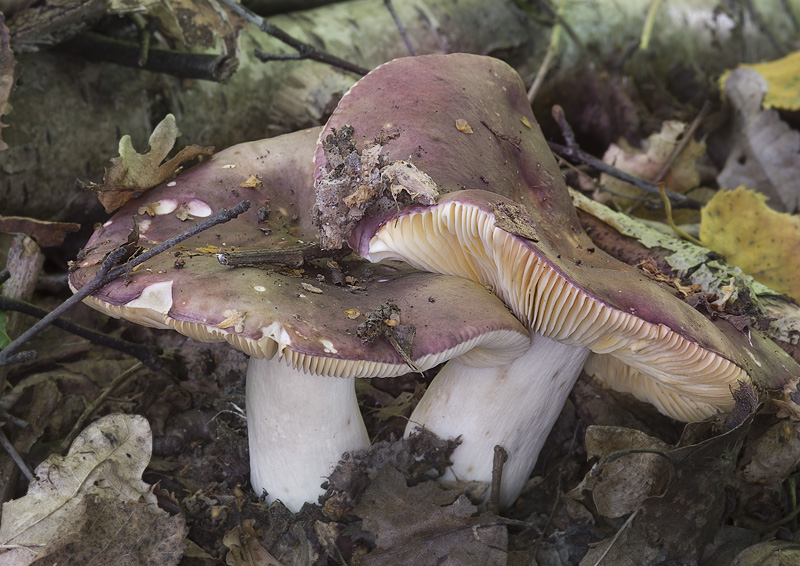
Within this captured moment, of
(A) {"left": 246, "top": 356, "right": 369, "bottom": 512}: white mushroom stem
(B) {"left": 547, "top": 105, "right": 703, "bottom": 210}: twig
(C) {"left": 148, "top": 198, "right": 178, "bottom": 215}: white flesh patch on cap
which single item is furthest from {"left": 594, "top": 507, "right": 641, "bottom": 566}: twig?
(C) {"left": 148, "top": 198, "right": 178, "bottom": 215}: white flesh patch on cap

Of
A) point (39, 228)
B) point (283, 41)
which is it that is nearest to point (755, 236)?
point (283, 41)

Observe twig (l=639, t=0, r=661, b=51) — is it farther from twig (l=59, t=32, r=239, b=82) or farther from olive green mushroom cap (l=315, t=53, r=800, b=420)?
twig (l=59, t=32, r=239, b=82)

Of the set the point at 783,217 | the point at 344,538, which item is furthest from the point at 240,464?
the point at 783,217

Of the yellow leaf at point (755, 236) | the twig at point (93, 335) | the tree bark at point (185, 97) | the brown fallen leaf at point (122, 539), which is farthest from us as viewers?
the yellow leaf at point (755, 236)

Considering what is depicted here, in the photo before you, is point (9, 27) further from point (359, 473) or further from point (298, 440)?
point (359, 473)

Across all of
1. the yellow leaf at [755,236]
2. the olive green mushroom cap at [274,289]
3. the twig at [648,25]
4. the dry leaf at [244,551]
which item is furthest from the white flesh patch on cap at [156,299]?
the twig at [648,25]

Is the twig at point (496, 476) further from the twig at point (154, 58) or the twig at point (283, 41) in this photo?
the twig at point (154, 58)
